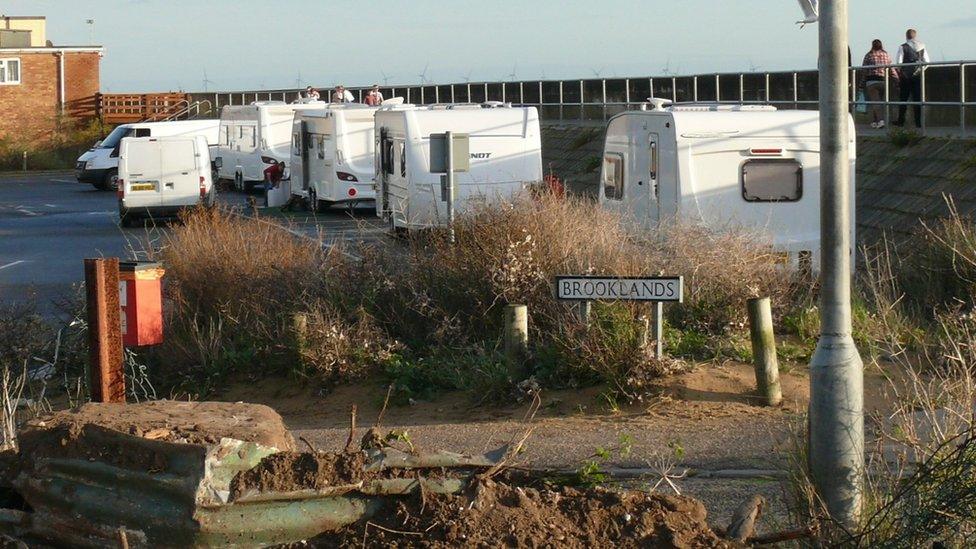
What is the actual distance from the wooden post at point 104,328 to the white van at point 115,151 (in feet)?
121

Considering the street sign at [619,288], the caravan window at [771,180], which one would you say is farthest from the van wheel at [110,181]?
the street sign at [619,288]

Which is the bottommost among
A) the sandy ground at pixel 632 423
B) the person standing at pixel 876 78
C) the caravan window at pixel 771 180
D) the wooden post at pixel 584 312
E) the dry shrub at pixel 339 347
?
the sandy ground at pixel 632 423

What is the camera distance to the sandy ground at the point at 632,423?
27.1ft

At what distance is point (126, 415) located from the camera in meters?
6.18

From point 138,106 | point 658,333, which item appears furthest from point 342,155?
point 138,106

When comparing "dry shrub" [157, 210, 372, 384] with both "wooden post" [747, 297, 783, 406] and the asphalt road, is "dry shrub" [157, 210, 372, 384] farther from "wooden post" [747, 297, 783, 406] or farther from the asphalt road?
"wooden post" [747, 297, 783, 406]

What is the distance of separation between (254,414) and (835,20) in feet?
10.8

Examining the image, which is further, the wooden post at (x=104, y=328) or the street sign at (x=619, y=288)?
the street sign at (x=619, y=288)

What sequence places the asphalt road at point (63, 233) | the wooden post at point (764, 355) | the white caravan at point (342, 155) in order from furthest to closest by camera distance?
the white caravan at point (342, 155)
the asphalt road at point (63, 233)
the wooden post at point (764, 355)

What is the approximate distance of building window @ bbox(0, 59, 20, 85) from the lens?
64.0 m

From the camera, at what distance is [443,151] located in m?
15.7

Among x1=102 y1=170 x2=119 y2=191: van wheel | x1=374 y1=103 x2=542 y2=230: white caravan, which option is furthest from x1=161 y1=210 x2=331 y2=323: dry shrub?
x1=102 y1=170 x2=119 y2=191: van wheel


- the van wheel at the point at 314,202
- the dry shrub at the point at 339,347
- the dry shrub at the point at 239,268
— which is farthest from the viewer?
the van wheel at the point at 314,202

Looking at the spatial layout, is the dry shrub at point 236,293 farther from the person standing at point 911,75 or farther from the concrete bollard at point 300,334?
the person standing at point 911,75
